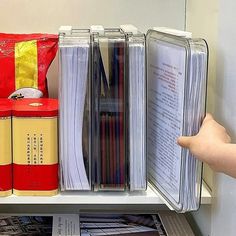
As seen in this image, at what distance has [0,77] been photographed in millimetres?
1026

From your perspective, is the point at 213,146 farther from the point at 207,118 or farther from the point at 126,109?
the point at 126,109

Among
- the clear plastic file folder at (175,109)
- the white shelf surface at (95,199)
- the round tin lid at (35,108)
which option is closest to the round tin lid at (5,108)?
the round tin lid at (35,108)

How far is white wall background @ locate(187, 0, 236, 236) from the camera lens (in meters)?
0.78

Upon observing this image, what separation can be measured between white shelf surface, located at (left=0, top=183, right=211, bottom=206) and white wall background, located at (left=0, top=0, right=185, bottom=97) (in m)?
0.32

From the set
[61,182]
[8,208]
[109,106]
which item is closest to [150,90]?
[109,106]

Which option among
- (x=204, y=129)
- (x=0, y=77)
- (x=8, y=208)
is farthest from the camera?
(x=8, y=208)

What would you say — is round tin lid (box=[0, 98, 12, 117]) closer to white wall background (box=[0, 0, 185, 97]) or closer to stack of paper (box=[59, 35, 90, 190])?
stack of paper (box=[59, 35, 90, 190])

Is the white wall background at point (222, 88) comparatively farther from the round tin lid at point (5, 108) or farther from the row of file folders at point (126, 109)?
the round tin lid at point (5, 108)

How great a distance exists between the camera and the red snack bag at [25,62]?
3.36 ft

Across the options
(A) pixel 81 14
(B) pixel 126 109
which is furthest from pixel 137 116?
(A) pixel 81 14

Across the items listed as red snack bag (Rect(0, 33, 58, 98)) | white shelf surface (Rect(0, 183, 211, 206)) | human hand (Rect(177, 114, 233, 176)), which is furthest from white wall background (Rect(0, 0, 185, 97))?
human hand (Rect(177, 114, 233, 176))

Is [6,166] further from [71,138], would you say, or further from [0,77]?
[0,77]

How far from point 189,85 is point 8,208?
2.10 feet

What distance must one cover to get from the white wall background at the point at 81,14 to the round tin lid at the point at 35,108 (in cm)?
20
